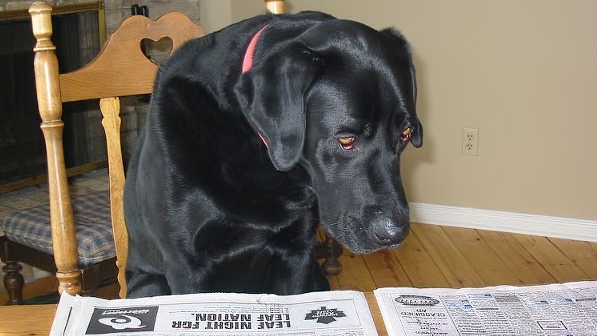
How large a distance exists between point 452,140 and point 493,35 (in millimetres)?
442

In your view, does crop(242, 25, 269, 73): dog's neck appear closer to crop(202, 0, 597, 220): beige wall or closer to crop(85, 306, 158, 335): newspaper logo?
crop(85, 306, 158, 335): newspaper logo

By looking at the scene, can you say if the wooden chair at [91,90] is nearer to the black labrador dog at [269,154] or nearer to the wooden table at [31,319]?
the black labrador dog at [269,154]

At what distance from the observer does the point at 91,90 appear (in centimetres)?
132

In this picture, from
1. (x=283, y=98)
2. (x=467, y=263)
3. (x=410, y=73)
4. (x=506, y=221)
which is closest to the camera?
(x=283, y=98)

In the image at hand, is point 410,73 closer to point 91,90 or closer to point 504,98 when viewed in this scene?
point 91,90

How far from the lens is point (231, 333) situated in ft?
2.75

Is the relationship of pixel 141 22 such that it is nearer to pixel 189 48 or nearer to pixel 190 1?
pixel 189 48

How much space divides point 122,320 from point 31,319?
0.41 feet

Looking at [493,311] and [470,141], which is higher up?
[493,311]

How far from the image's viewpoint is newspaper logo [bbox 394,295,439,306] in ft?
3.00

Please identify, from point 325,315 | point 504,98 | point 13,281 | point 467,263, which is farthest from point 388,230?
point 504,98

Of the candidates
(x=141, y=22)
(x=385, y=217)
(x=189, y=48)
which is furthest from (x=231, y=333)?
(x=141, y=22)

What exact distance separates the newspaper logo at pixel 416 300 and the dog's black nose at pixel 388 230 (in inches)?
6.8

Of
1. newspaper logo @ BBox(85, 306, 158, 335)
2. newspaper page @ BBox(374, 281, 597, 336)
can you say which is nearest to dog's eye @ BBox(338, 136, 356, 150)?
newspaper page @ BBox(374, 281, 597, 336)
